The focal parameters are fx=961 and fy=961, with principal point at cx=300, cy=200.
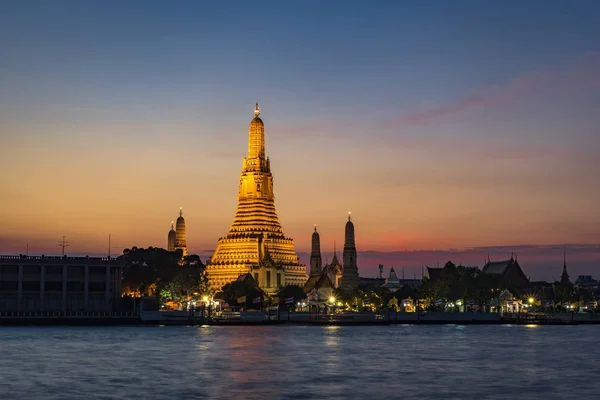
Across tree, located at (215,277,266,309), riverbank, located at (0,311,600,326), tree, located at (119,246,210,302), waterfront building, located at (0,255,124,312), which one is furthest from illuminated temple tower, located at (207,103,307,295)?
waterfront building, located at (0,255,124,312)

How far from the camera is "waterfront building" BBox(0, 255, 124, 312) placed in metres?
148

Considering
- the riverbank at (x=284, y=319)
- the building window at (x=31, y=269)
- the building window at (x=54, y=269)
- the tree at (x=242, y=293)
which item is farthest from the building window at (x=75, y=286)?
the tree at (x=242, y=293)

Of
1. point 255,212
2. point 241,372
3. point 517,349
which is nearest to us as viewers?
point 241,372

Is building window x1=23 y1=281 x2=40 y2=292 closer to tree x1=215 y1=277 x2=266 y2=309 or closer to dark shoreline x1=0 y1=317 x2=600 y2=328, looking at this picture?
dark shoreline x1=0 y1=317 x2=600 y2=328

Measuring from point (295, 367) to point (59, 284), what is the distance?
8565 centimetres

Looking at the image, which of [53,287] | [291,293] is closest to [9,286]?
[53,287]

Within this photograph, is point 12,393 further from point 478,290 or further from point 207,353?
point 478,290

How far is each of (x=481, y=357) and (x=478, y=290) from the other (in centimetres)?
9216

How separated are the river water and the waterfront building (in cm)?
3285

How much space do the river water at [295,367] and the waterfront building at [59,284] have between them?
108 feet

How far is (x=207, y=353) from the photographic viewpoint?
87.8m

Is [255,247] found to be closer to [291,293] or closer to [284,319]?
[291,293]

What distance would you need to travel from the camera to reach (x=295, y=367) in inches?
2945

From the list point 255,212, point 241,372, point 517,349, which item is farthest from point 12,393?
point 255,212
